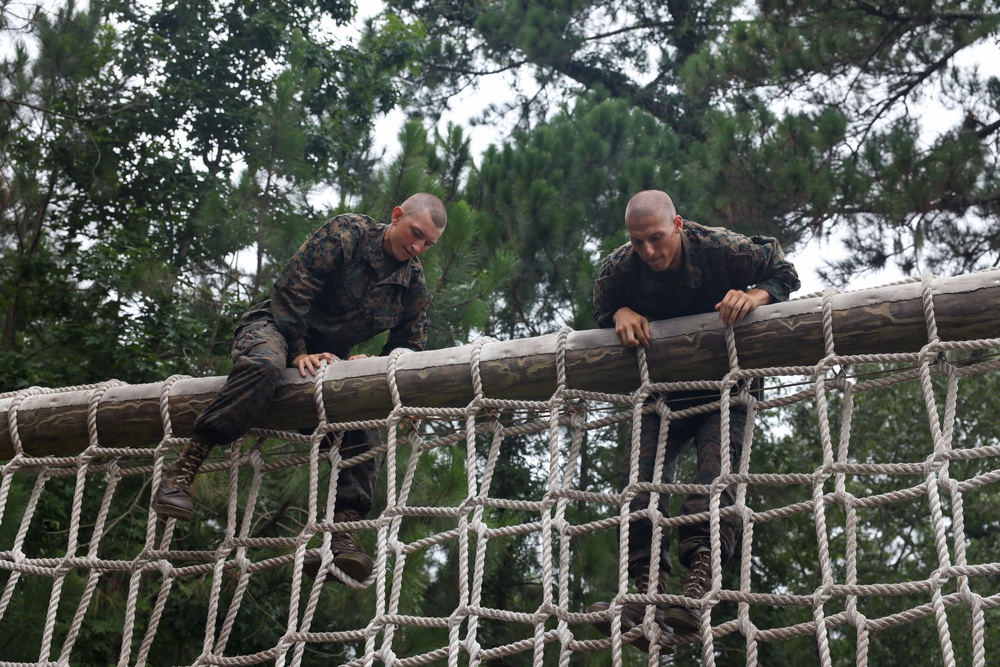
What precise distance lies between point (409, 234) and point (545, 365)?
604 mm

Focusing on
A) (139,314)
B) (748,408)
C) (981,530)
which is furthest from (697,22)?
(748,408)

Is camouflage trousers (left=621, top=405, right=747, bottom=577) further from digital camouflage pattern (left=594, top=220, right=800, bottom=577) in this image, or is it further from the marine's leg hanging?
the marine's leg hanging

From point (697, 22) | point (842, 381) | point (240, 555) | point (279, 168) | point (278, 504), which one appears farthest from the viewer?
point (697, 22)

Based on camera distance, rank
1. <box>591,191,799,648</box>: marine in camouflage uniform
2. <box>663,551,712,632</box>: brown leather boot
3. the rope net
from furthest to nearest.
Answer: <box>591,191,799,648</box>: marine in camouflage uniform
<box>663,551,712,632</box>: brown leather boot
the rope net

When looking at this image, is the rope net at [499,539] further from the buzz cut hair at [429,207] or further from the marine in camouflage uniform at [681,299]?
the buzz cut hair at [429,207]

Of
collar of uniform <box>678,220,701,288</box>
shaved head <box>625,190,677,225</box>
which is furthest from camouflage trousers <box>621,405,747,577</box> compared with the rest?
shaved head <box>625,190,677,225</box>

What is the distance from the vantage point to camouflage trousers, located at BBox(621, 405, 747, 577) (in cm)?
235

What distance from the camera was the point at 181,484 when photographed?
258 centimetres

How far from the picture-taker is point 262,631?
612 centimetres

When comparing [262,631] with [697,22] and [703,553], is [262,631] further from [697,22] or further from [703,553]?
[697,22]

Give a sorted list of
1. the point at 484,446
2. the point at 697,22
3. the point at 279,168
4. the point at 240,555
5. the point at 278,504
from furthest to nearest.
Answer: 1. the point at 697,22
2. the point at 484,446
3. the point at 279,168
4. the point at 278,504
5. the point at 240,555

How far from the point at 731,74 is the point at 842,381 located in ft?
21.0

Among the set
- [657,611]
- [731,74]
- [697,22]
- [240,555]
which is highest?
[697,22]

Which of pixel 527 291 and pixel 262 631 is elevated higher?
pixel 527 291
